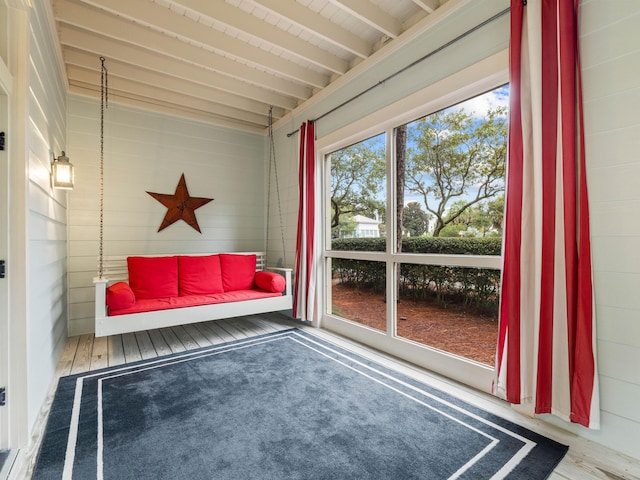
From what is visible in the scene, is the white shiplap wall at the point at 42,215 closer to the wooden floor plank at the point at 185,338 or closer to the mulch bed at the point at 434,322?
the wooden floor plank at the point at 185,338

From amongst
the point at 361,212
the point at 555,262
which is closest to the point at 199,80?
the point at 361,212

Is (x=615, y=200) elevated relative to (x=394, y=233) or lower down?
elevated

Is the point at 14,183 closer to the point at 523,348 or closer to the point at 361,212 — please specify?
the point at 361,212

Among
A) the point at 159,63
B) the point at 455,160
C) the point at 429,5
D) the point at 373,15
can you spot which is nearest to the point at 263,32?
the point at 373,15

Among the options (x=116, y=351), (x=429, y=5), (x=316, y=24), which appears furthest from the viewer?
(x=116, y=351)

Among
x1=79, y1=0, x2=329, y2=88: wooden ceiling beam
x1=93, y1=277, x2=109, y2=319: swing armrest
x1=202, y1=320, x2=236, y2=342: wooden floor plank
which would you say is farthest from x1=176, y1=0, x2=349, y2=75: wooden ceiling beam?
x1=202, y1=320, x2=236, y2=342: wooden floor plank

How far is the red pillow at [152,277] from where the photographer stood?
335cm

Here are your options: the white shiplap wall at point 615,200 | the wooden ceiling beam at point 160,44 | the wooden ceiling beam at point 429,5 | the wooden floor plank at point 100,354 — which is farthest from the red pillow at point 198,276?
the white shiplap wall at point 615,200

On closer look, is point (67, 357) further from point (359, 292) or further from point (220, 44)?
point (220, 44)

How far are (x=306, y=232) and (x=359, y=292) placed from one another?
3.03 ft

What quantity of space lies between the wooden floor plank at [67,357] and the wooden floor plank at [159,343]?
0.65m

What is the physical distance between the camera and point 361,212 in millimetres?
3363

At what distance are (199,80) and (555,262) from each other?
3.51 metres

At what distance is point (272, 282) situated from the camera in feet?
12.0
